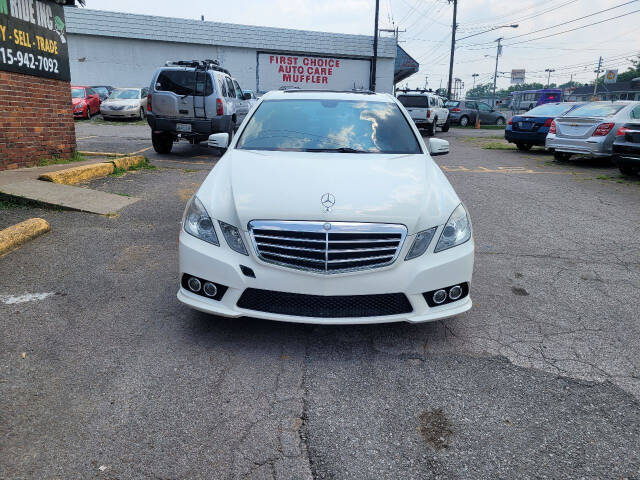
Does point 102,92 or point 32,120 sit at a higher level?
point 102,92

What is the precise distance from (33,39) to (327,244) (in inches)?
308

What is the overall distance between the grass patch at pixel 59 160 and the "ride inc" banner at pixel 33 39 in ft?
4.58

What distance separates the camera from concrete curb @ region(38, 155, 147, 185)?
25.1ft

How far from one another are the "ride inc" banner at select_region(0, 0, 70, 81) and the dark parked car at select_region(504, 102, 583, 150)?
1301 cm

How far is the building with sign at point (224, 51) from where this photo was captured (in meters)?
29.3

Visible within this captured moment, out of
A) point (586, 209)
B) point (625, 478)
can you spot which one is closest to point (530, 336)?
point (625, 478)

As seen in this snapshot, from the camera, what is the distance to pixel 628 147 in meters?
10.6

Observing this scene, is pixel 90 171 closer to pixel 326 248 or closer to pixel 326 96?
pixel 326 96

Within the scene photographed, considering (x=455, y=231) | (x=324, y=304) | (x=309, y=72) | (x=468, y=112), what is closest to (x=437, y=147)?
(x=455, y=231)

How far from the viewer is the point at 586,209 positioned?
810cm

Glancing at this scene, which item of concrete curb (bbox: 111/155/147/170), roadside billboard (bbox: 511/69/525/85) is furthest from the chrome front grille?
roadside billboard (bbox: 511/69/525/85)

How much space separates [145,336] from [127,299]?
2.40 ft

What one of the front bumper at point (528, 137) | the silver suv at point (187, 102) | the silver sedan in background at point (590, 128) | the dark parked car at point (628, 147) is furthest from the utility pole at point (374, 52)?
the dark parked car at point (628, 147)

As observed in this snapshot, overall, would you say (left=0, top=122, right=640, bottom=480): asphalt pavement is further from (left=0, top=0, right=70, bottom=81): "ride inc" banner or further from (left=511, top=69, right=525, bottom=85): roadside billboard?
(left=511, top=69, right=525, bottom=85): roadside billboard
